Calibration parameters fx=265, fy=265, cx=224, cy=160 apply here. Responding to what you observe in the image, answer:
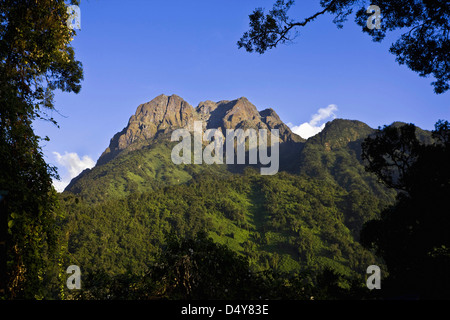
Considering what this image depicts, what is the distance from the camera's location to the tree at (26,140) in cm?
452

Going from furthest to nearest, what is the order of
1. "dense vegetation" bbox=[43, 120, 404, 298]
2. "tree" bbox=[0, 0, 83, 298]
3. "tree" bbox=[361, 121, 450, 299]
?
"dense vegetation" bbox=[43, 120, 404, 298] → "tree" bbox=[361, 121, 450, 299] → "tree" bbox=[0, 0, 83, 298]

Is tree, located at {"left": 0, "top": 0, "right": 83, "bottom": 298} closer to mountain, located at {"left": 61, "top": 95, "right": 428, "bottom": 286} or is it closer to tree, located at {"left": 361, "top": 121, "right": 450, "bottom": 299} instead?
tree, located at {"left": 361, "top": 121, "right": 450, "bottom": 299}

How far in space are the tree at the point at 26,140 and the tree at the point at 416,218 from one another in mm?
7820

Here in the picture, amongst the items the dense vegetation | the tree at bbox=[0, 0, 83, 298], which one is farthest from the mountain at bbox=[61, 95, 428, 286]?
the tree at bbox=[0, 0, 83, 298]

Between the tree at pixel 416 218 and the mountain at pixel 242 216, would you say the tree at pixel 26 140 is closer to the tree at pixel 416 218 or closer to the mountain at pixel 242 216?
the tree at pixel 416 218

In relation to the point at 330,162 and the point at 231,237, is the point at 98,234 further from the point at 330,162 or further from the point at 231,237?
the point at 330,162

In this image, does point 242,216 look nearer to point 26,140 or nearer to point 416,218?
point 416,218

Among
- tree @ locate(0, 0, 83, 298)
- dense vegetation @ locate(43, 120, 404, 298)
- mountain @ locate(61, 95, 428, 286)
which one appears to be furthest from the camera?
mountain @ locate(61, 95, 428, 286)

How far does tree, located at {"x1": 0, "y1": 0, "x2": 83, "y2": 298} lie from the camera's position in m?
4.52

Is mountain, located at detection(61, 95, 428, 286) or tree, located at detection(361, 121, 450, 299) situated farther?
mountain, located at detection(61, 95, 428, 286)

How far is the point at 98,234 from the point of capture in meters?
86.2

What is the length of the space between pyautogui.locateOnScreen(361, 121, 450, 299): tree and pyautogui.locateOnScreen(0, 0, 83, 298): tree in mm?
7820

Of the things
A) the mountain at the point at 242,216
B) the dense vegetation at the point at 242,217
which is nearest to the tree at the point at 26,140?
the dense vegetation at the point at 242,217
